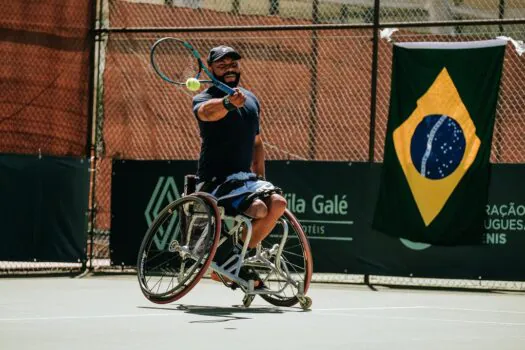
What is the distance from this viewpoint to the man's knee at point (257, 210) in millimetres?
7766


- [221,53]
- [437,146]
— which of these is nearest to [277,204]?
[221,53]

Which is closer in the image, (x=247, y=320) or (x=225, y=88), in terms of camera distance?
(x=247, y=320)

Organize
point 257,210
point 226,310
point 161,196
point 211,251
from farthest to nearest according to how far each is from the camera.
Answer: point 161,196, point 226,310, point 257,210, point 211,251

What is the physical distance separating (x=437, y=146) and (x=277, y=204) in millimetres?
3405

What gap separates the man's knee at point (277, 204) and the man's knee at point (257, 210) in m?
0.08

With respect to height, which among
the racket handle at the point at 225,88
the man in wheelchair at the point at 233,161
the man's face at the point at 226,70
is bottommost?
the man in wheelchair at the point at 233,161

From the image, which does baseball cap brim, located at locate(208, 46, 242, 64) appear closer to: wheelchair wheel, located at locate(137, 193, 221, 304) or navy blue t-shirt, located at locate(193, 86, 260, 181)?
navy blue t-shirt, located at locate(193, 86, 260, 181)

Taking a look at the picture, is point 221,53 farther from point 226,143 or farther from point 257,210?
point 257,210

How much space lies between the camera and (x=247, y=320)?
7164 mm

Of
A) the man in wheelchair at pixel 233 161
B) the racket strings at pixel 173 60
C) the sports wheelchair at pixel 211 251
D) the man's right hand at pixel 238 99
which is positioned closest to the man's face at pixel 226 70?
the man in wheelchair at pixel 233 161

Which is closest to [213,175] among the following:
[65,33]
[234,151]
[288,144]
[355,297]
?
[234,151]

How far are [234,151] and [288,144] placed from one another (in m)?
9.10

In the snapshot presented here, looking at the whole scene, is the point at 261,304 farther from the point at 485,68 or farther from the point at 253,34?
the point at 253,34

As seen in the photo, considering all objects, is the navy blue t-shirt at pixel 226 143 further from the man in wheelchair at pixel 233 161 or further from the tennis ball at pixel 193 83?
the tennis ball at pixel 193 83
